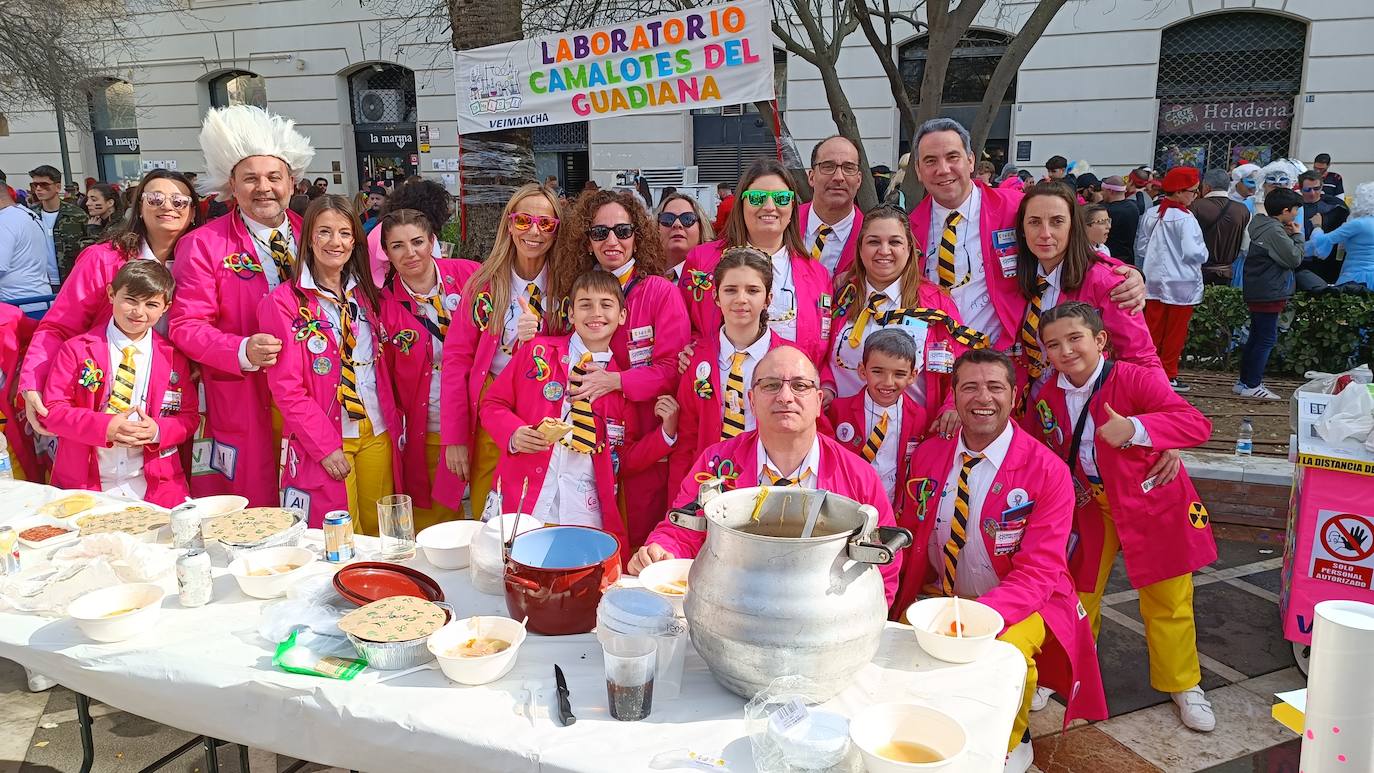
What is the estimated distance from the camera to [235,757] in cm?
332

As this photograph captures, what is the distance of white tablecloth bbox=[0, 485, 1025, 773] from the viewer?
185 centimetres

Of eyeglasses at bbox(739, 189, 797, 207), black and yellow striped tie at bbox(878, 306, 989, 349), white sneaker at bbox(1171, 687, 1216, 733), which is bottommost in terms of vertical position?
white sneaker at bbox(1171, 687, 1216, 733)

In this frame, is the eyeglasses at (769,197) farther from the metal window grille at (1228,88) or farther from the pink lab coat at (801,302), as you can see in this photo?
the metal window grille at (1228,88)

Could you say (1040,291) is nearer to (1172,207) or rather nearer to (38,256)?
(1172,207)

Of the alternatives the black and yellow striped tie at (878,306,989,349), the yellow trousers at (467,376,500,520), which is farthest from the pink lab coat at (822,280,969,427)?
the yellow trousers at (467,376,500,520)

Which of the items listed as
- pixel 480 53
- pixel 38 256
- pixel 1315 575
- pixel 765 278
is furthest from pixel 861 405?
pixel 38 256

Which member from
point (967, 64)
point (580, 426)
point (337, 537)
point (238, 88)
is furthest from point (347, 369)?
point (238, 88)

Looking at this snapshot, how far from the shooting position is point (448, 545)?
9.02 feet

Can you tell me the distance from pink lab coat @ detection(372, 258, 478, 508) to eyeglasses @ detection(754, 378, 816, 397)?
188 centimetres

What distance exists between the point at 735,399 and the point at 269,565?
1713 millimetres

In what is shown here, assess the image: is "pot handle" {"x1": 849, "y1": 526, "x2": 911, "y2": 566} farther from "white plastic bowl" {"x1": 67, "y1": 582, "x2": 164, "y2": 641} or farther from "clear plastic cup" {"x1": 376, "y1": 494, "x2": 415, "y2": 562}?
"white plastic bowl" {"x1": 67, "y1": 582, "x2": 164, "y2": 641}

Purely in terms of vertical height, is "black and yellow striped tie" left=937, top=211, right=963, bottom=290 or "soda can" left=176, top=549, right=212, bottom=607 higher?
"black and yellow striped tie" left=937, top=211, right=963, bottom=290

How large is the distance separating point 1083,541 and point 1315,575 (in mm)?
1095

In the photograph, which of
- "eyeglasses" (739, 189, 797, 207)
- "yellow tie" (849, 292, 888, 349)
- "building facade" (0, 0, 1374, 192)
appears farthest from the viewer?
"building facade" (0, 0, 1374, 192)
